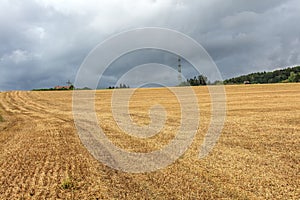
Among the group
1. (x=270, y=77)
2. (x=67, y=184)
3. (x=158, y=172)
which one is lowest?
(x=158, y=172)

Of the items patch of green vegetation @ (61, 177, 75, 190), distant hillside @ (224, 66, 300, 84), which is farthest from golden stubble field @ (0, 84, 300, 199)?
distant hillside @ (224, 66, 300, 84)

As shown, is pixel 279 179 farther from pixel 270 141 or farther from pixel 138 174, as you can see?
pixel 270 141

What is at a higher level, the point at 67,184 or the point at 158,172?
the point at 67,184

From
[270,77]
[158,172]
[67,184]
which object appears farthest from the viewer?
[270,77]

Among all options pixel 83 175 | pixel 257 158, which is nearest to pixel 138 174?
pixel 83 175

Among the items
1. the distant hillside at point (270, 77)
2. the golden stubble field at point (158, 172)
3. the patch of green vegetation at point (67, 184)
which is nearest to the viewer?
the golden stubble field at point (158, 172)

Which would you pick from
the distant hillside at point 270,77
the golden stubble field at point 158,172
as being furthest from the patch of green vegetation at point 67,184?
the distant hillside at point 270,77

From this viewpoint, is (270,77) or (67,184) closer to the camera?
(67,184)

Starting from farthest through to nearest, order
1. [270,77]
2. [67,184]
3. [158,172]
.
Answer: [270,77] < [158,172] < [67,184]

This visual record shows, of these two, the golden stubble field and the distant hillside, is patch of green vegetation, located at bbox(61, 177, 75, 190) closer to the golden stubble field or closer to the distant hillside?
the golden stubble field

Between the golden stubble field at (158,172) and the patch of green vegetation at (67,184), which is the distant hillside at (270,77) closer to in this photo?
the golden stubble field at (158,172)

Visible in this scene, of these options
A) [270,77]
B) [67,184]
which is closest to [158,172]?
[67,184]

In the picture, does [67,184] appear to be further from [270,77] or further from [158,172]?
[270,77]

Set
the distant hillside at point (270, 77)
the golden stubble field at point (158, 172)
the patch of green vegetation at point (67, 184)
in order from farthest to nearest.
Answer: the distant hillside at point (270, 77), the patch of green vegetation at point (67, 184), the golden stubble field at point (158, 172)
